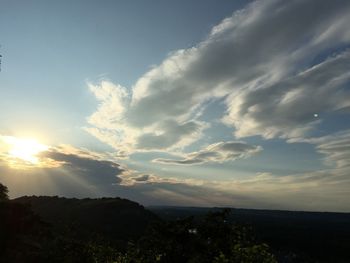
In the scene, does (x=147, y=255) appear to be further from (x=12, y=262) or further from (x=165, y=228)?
(x=12, y=262)

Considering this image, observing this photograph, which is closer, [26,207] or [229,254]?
[229,254]

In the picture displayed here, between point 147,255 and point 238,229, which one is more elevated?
point 238,229

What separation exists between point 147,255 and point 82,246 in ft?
88.0

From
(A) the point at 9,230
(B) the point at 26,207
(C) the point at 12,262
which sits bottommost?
(C) the point at 12,262

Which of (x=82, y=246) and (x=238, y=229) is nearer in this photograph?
(x=238, y=229)

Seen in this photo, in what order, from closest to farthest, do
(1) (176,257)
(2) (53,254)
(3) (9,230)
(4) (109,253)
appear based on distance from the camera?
1. (1) (176,257)
2. (4) (109,253)
3. (2) (53,254)
4. (3) (9,230)

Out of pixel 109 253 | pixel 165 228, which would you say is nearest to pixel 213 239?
pixel 165 228

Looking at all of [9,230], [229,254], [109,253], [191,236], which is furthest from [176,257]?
[9,230]

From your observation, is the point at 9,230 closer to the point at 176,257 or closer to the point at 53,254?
the point at 53,254

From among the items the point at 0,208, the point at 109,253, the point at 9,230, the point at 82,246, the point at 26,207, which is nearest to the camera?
the point at 109,253

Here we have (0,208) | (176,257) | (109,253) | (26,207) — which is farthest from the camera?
(26,207)

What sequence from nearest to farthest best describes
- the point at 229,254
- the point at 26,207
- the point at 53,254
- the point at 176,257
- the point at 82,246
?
the point at 229,254
the point at 176,257
the point at 53,254
the point at 82,246
the point at 26,207

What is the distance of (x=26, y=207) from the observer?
75188mm

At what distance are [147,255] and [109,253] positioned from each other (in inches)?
687
